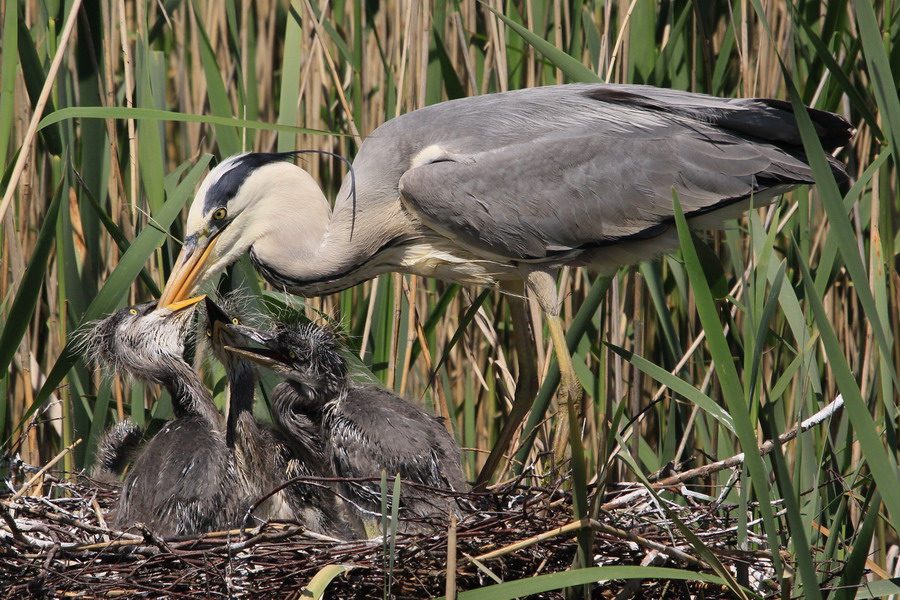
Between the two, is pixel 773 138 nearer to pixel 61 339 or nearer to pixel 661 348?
pixel 661 348

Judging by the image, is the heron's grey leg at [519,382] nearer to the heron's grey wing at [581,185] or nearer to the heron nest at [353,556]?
the heron's grey wing at [581,185]

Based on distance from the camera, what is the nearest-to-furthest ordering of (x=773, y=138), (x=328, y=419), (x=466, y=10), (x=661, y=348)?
(x=328, y=419)
(x=773, y=138)
(x=661, y=348)
(x=466, y=10)

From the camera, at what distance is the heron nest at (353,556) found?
191 centimetres

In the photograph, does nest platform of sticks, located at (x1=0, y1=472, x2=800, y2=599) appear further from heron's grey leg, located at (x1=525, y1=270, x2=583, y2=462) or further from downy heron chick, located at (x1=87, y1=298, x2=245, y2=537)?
heron's grey leg, located at (x1=525, y1=270, x2=583, y2=462)

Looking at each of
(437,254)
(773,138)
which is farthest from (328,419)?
(773,138)

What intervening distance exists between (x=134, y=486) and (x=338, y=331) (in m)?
0.71

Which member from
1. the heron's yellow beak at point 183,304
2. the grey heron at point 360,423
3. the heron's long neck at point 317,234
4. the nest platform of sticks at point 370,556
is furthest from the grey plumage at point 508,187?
the nest platform of sticks at point 370,556

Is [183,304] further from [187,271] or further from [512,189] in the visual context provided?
[512,189]

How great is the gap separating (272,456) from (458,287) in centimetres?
78

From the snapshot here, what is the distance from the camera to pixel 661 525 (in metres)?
1.96

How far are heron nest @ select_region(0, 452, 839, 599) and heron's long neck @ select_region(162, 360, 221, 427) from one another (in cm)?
40

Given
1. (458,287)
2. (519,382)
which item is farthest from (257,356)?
(519,382)

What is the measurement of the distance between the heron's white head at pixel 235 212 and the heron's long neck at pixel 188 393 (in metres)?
0.20

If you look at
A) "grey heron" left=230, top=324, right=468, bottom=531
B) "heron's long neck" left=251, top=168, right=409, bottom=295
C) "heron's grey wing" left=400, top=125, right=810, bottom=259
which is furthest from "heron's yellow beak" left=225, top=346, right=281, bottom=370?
"heron's grey wing" left=400, top=125, right=810, bottom=259
